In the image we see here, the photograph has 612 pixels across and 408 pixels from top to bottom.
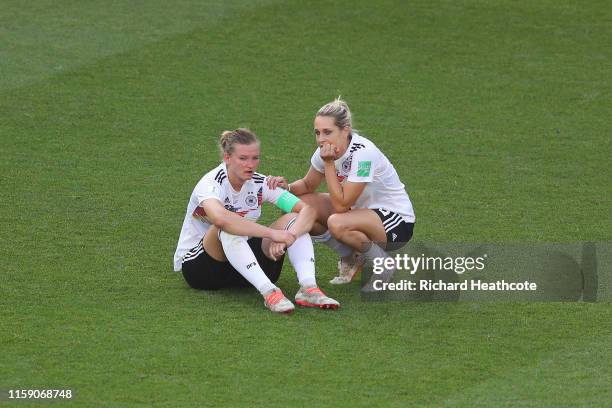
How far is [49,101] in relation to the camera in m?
10.4

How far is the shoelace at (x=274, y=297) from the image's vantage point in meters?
6.59

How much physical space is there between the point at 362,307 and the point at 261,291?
23.4 inches

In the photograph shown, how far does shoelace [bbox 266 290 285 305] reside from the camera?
6.59 meters

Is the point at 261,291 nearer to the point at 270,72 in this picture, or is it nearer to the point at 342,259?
the point at 342,259

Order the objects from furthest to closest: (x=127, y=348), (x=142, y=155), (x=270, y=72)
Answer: (x=270, y=72), (x=142, y=155), (x=127, y=348)

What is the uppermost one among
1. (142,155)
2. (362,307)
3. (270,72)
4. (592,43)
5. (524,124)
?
(592,43)

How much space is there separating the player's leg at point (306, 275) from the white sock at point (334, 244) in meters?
0.44

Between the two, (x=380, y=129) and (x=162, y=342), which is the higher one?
(x=380, y=129)

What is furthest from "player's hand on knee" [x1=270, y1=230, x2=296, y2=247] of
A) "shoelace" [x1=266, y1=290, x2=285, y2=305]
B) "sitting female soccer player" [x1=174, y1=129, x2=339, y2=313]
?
"shoelace" [x1=266, y1=290, x2=285, y2=305]

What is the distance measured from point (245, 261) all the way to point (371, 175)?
94 cm

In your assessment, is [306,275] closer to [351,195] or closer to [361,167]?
[351,195]

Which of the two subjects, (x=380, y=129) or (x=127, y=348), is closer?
(x=127, y=348)

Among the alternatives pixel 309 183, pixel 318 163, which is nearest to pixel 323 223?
pixel 309 183

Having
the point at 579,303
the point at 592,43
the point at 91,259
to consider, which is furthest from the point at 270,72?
the point at 579,303
